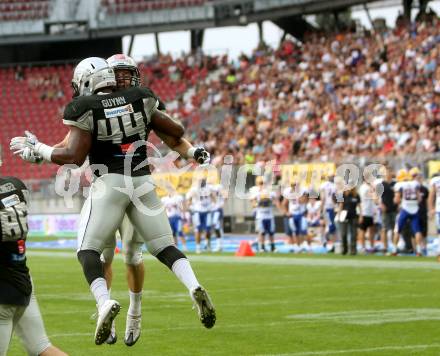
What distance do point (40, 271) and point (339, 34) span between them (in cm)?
1725

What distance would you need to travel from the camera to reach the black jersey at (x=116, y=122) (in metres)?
7.21

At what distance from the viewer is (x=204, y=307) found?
7023 mm

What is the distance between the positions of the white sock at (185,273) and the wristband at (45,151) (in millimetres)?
1136

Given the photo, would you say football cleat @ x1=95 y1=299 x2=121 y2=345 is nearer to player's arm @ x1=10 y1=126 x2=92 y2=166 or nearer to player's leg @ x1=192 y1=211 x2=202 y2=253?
player's arm @ x1=10 y1=126 x2=92 y2=166

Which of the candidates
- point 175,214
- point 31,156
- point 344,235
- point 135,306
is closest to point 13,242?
point 31,156

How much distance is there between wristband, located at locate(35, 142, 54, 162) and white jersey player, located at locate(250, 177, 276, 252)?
15326 millimetres

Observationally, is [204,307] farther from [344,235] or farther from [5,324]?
[344,235]

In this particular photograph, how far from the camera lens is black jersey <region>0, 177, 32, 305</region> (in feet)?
18.7

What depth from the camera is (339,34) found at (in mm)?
32250

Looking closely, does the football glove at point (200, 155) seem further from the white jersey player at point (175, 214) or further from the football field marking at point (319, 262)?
the white jersey player at point (175, 214)

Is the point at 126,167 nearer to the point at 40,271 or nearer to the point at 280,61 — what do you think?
the point at 40,271

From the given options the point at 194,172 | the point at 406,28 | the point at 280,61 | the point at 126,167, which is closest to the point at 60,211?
the point at 194,172

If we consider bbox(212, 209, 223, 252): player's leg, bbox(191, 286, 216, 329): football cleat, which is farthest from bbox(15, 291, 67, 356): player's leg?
bbox(212, 209, 223, 252): player's leg

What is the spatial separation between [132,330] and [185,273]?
1115 mm
